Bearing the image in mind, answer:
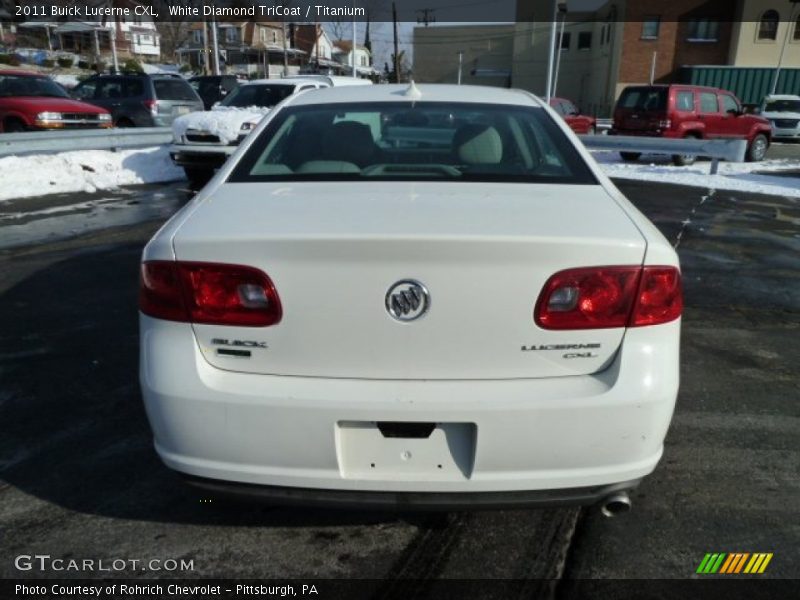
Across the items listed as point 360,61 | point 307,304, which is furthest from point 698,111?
point 360,61

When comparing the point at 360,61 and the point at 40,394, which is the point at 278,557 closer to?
the point at 40,394

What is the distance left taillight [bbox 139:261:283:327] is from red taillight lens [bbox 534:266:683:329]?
0.83 meters

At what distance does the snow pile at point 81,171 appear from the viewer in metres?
10.3

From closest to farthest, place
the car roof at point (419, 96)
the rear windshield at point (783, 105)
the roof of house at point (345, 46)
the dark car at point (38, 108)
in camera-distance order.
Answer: the car roof at point (419, 96), the dark car at point (38, 108), the rear windshield at point (783, 105), the roof of house at point (345, 46)

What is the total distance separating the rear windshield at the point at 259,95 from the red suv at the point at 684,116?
875 centimetres

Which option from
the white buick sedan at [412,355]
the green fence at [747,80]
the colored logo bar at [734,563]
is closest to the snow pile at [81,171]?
the white buick sedan at [412,355]

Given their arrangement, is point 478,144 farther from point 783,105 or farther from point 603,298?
point 783,105

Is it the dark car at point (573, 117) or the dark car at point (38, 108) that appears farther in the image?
the dark car at point (573, 117)

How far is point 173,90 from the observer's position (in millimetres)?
15859

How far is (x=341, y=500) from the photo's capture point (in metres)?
2.06

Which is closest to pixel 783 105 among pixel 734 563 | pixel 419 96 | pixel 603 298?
pixel 419 96

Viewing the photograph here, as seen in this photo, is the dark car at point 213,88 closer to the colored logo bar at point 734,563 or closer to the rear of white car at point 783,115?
the rear of white car at point 783,115

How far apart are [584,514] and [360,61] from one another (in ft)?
312

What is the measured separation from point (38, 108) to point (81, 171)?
2.22m
